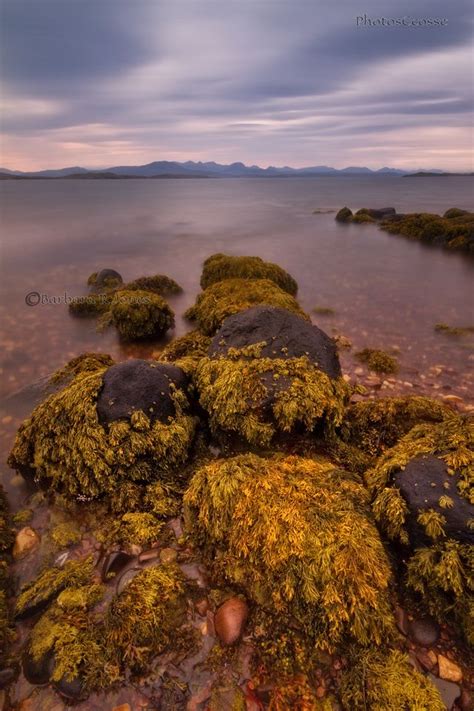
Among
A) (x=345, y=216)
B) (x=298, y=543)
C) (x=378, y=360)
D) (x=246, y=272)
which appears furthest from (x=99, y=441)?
(x=345, y=216)

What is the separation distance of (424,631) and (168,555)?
8.47ft

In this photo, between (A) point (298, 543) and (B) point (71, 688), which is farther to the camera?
(A) point (298, 543)

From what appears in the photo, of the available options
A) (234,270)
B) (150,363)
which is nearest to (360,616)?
(150,363)

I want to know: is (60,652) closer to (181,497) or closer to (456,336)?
(181,497)

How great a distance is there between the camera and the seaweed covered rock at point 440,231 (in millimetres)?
22344

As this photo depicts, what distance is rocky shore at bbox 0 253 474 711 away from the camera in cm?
310

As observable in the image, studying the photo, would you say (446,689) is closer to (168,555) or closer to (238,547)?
(238,547)

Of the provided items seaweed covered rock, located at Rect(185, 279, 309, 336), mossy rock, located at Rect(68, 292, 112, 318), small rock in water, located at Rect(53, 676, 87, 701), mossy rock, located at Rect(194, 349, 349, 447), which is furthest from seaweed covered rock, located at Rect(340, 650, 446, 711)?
mossy rock, located at Rect(68, 292, 112, 318)

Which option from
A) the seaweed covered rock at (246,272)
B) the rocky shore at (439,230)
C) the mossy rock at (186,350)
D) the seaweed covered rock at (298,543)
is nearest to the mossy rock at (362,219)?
the rocky shore at (439,230)

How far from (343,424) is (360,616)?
9.25 ft

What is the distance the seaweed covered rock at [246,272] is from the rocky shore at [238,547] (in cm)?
810

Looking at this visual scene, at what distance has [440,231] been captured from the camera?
24.8m

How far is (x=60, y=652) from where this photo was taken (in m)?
3.19

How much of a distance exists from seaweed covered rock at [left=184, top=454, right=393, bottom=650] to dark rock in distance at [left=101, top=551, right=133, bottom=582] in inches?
29.7
